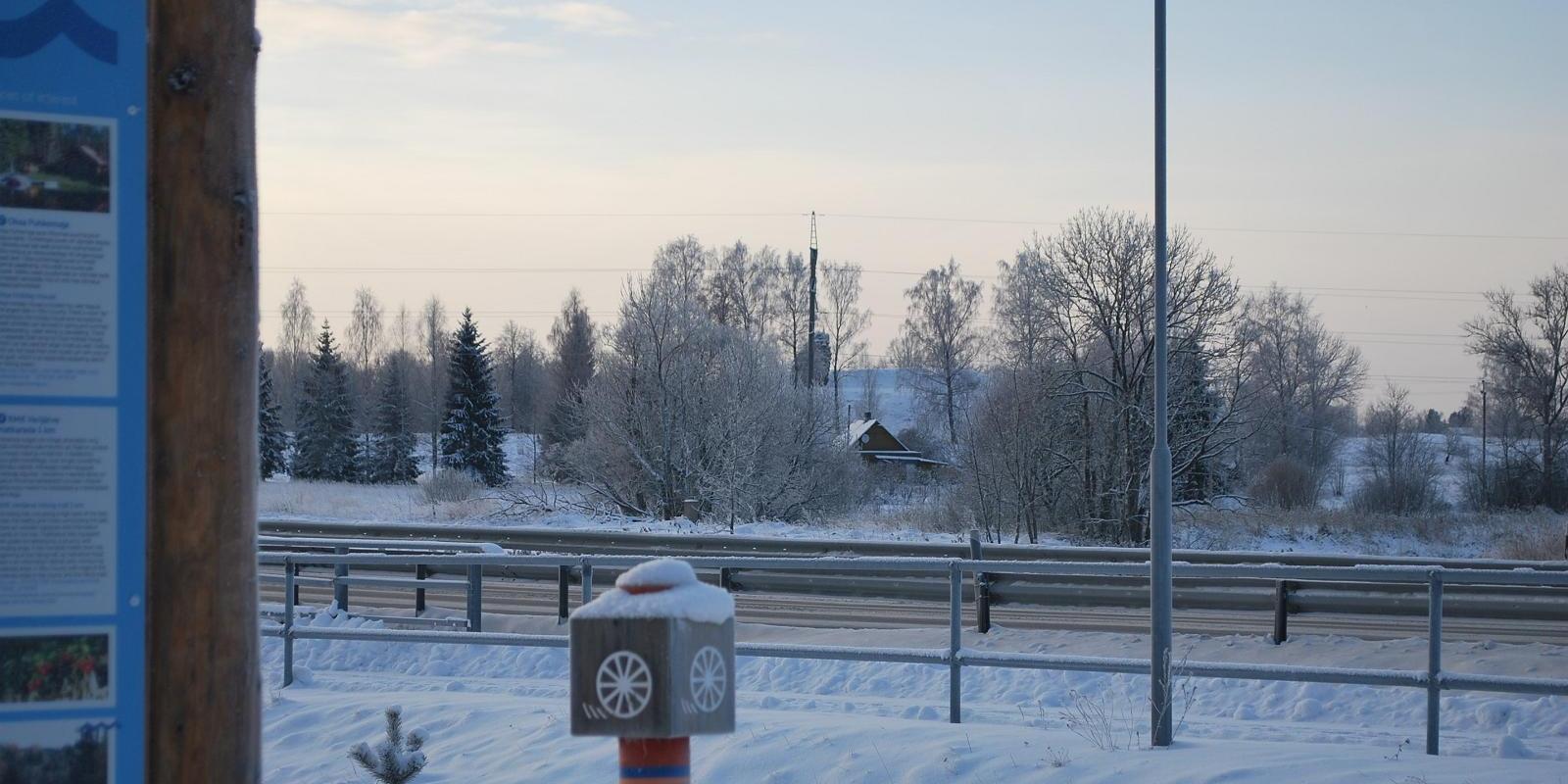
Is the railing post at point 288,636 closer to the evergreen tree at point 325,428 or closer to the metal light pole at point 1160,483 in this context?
the metal light pole at point 1160,483

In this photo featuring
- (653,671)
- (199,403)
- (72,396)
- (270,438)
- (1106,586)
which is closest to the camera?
(653,671)

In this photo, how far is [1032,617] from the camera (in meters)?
15.2

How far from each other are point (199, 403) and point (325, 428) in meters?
62.5

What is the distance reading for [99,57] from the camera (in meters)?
3.38

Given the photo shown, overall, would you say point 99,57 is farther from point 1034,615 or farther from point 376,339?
point 376,339

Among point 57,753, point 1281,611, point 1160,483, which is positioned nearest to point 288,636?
point 1160,483

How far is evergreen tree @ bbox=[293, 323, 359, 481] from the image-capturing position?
203 ft

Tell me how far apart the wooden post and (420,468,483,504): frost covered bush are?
35589 mm

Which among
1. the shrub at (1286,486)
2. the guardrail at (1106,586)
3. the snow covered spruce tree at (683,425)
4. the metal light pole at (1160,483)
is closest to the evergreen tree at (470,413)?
the snow covered spruce tree at (683,425)

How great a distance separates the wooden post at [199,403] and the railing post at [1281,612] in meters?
11.7

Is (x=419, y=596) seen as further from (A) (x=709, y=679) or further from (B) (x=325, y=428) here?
(B) (x=325, y=428)

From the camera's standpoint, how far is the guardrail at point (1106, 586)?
13.7 metres

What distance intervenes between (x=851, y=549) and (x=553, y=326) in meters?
67.3

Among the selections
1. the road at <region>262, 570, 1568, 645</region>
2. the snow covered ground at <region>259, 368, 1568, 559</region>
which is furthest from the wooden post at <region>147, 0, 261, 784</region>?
the snow covered ground at <region>259, 368, 1568, 559</region>
